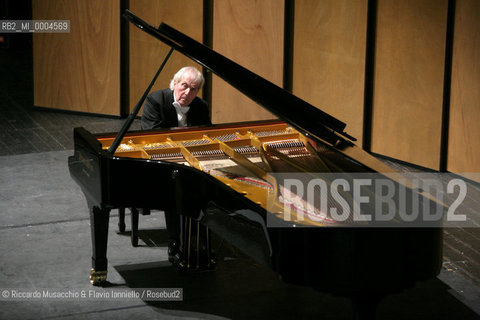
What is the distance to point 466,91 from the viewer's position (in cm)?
601

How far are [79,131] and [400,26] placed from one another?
9.96 feet

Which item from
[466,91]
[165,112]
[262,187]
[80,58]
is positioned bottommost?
[262,187]

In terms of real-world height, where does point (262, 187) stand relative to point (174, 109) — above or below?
below

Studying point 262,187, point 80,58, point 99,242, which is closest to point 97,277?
point 99,242

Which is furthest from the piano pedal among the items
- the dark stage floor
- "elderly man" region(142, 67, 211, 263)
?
"elderly man" region(142, 67, 211, 263)

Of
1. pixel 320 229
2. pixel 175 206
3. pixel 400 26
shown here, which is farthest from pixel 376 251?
pixel 400 26

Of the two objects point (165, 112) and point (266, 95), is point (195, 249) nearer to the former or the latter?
point (165, 112)

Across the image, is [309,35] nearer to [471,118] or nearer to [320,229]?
[471,118]

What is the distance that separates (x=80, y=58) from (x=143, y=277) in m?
3.95

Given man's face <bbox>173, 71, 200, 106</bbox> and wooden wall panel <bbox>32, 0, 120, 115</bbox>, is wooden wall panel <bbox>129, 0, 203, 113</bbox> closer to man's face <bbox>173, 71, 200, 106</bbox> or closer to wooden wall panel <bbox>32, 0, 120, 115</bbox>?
wooden wall panel <bbox>32, 0, 120, 115</bbox>

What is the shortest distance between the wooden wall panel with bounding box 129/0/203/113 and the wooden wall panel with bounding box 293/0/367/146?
100cm

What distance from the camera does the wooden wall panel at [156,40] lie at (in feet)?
24.3

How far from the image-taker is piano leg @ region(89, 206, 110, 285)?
13.7 feet

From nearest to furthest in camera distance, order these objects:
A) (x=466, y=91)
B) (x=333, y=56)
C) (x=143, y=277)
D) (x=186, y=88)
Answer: (x=143, y=277), (x=186, y=88), (x=466, y=91), (x=333, y=56)
